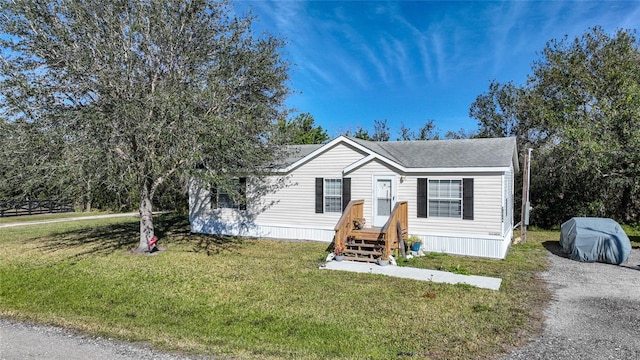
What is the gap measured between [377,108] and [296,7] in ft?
75.3

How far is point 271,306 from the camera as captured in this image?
6.65m

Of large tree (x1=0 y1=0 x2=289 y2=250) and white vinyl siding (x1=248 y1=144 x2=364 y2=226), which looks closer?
large tree (x1=0 y1=0 x2=289 y2=250)

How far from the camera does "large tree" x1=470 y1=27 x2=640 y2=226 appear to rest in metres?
A: 14.1

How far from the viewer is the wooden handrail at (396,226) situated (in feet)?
33.8

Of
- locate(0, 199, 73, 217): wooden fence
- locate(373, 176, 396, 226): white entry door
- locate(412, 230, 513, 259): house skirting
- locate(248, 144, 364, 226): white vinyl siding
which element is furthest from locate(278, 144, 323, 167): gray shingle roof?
locate(0, 199, 73, 217): wooden fence

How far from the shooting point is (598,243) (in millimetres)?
10617

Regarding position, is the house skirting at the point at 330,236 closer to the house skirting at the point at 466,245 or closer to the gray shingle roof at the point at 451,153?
the house skirting at the point at 466,245

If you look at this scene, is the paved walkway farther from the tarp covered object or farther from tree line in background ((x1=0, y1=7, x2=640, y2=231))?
the tarp covered object

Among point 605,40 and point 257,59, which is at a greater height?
point 605,40

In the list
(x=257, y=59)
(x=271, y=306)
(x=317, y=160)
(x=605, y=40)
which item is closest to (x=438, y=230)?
(x=317, y=160)

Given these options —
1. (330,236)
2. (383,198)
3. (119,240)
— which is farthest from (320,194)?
(119,240)

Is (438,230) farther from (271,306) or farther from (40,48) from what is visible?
(40,48)

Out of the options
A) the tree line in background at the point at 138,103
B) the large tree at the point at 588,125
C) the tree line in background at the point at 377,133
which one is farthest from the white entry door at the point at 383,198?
the tree line in background at the point at 377,133

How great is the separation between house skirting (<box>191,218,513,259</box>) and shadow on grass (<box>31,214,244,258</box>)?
49cm
